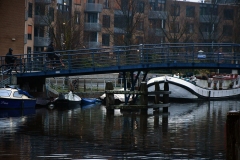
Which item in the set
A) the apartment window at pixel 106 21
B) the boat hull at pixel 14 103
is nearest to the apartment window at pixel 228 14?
the apartment window at pixel 106 21

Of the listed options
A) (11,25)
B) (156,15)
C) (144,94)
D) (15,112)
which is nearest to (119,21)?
(156,15)

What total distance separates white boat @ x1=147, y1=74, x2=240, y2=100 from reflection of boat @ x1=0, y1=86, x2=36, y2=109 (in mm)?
17395

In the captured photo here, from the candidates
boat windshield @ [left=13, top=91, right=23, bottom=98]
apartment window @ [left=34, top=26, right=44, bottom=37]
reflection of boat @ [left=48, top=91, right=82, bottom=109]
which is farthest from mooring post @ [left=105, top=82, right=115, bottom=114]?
apartment window @ [left=34, top=26, right=44, bottom=37]

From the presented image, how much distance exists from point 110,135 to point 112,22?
6586 centimetres

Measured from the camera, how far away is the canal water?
25.1 meters

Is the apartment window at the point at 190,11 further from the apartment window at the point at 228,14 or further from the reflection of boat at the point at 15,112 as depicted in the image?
the reflection of boat at the point at 15,112

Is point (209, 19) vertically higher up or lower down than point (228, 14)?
lower down

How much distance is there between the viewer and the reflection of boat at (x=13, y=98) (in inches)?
1796

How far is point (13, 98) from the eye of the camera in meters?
45.8

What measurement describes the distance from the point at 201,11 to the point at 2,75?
197 feet

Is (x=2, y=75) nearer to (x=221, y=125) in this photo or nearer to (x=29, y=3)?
(x=221, y=125)

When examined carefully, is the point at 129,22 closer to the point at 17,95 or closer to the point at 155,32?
the point at 155,32

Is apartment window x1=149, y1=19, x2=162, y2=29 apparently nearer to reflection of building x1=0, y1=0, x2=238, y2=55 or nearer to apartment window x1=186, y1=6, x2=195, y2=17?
reflection of building x1=0, y1=0, x2=238, y2=55

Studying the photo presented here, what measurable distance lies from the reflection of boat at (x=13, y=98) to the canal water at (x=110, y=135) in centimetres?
90
